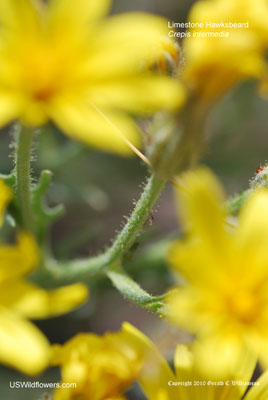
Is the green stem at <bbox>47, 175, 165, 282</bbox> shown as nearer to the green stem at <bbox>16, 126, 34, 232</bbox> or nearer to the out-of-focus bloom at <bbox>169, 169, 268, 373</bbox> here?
the green stem at <bbox>16, 126, 34, 232</bbox>

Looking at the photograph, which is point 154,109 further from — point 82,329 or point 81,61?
point 82,329

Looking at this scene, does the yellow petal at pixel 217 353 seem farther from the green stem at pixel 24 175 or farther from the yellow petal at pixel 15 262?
the green stem at pixel 24 175

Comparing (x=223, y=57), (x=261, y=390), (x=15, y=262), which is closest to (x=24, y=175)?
(x=15, y=262)

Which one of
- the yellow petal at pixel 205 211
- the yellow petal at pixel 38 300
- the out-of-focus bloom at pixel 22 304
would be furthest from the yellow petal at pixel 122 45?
the yellow petal at pixel 38 300

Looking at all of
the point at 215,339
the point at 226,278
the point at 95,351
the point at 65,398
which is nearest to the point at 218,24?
the point at 226,278

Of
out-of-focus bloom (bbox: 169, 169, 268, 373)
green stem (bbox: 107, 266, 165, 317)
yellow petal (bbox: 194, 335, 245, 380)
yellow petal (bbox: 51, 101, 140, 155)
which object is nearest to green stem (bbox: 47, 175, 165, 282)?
green stem (bbox: 107, 266, 165, 317)

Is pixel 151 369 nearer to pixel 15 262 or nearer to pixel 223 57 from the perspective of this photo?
pixel 15 262
